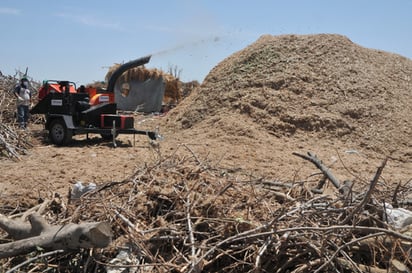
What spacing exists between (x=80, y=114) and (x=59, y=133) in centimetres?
60

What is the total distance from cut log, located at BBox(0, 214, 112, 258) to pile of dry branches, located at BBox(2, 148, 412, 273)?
0.49ft

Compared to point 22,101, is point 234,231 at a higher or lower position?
lower

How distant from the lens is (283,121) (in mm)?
11953

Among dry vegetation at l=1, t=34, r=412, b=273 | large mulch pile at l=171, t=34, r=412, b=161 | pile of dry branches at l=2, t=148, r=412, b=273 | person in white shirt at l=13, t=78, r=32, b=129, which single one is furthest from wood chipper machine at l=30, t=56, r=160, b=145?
pile of dry branches at l=2, t=148, r=412, b=273

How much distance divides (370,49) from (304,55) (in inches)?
113

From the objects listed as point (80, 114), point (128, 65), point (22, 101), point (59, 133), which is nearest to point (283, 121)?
point (128, 65)

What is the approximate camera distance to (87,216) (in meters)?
3.99

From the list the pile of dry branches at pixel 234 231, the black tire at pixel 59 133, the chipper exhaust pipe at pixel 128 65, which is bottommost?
the black tire at pixel 59 133

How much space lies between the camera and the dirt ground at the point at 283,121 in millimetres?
8930

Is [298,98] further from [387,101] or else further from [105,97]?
[105,97]

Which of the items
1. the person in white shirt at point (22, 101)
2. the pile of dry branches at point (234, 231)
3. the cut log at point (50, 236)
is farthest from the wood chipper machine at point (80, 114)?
the cut log at point (50, 236)

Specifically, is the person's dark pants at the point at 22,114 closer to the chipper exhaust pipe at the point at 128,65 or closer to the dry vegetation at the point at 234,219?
the chipper exhaust pipe at the point at 128,65

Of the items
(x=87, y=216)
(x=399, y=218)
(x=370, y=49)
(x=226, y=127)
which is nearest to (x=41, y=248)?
(x=87, y=216)

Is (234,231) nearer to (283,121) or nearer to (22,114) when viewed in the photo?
(283,121)
